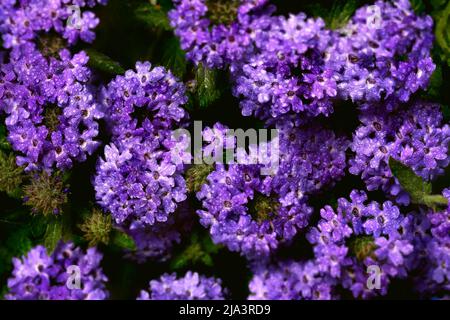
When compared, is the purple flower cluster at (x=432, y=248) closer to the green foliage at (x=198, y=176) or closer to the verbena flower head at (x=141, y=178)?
the green foliage at (x=198, y=176)

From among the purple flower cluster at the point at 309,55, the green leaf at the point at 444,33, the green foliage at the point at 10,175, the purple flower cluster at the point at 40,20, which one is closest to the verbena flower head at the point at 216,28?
the purple flower cluster at the point at 309,55

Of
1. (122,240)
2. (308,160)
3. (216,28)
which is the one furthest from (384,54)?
(122,240)

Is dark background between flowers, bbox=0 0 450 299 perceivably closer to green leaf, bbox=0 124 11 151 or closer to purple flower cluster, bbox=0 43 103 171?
green leaf, bbox=0 124 11 151

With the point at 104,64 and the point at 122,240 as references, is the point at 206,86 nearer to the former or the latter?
the point at 104,64

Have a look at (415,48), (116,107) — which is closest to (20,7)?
(116,107)

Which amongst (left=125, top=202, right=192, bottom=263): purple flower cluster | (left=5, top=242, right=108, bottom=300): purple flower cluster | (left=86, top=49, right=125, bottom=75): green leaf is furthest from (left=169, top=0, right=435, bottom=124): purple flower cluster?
(left=5, top=242, right=108, bottom=300): purple flower cluster

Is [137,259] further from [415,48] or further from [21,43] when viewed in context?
[415,48]
